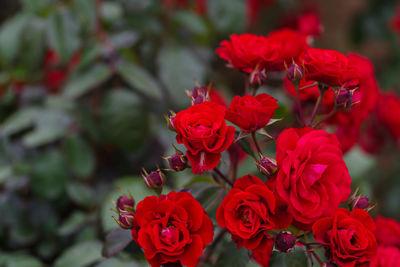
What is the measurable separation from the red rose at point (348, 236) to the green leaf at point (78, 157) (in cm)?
67

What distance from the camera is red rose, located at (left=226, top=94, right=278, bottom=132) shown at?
52cm

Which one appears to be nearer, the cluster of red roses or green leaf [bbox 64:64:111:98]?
the cluster of red roses

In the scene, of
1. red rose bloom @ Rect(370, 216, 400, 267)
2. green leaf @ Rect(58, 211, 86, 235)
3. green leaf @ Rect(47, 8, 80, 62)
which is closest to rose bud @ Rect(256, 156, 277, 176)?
red rose bloom @ Rect(370, 216, 400, 267)

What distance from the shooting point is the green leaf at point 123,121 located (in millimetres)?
1047

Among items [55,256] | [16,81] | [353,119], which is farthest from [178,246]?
[16,81]

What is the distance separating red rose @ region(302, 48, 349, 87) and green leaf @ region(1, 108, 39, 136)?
0.75m

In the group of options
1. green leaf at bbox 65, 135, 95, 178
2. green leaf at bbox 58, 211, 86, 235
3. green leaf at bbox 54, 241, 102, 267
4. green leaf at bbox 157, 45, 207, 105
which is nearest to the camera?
green leaf at bbox 54, 241, 102, 267

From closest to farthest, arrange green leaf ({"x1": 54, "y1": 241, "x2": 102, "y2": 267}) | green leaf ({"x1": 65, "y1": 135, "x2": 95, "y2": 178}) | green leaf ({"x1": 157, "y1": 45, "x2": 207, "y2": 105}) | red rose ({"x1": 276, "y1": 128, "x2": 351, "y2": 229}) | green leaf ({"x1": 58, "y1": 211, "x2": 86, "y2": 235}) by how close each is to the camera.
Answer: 1. red rose ({"x1": 276, "y1": 128, "x2": 351, "y2": 229})
2. green leaf ({"x1": 54, "y1": 241, "x2": 102, "y2": 267})
3. green leaf ({"x1": 58, "y1": 211, "x2": 86, "y2": 235})
4. green leaf ({"x1": 65, "y1": 135, "x2": 95, "y2": 178})
5. green leaf ({"x1": 157, "y1": 45, "x2": 207, "y2": 105})

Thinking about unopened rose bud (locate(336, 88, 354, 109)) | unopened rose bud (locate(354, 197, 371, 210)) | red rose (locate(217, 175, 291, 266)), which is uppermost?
unopened rose bud (locate(336, 88, 354, 109))

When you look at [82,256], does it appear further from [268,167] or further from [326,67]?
[326,67]

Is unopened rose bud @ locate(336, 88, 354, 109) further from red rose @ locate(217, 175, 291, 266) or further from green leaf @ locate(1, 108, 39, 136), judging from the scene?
green leaf @ locate(1, 108, 39, 136)

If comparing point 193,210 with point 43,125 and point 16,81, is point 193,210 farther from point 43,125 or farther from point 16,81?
point 16,81

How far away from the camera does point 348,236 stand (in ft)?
1.57

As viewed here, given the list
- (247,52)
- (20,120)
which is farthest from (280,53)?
(20,120)
